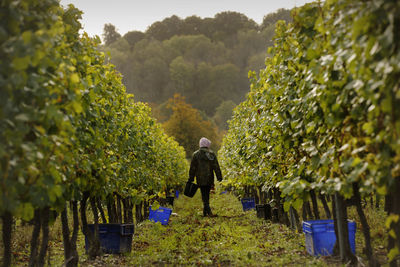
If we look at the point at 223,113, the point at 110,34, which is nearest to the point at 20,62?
the point at 223,113

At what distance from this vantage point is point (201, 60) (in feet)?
282

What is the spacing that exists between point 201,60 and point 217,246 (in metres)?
80.3

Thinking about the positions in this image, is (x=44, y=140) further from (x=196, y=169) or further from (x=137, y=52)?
(x=137, y=52)

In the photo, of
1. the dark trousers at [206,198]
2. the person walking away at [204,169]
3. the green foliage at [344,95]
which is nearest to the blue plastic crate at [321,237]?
the green foliage at [344,95]

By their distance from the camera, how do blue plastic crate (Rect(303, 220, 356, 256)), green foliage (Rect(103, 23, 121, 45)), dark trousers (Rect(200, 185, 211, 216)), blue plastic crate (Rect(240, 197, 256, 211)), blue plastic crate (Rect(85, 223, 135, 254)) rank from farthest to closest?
green foliage (Rect(103, 23, 121, 45)) → blue plastic crate (Rect(240, 197, 256, 211)) → dark trousers (Rect(200, 185, 211, 216)) → blue plastic crate (Rect(85, 223, 135, 254)) → blue plastic crate (Rect(303, 220, 356, 256))

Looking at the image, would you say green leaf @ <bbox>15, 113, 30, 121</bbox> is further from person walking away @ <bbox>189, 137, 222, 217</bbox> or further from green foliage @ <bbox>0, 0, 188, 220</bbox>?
person walking away @ <bbox>189, 137, 222, 217</bbox>

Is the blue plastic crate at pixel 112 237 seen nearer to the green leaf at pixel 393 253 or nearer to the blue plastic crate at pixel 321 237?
the blue plastic crate at pixel 321 237

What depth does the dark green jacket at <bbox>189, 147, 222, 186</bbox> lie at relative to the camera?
42.2 ft

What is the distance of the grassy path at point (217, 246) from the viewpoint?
6258 mm

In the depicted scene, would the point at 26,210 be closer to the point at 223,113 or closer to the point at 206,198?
the point at 206,198

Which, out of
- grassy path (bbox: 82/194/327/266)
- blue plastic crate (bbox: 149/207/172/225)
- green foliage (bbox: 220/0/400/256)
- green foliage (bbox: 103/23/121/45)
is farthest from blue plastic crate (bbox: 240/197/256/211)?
green foliage (bbox: 103/23/121/45)

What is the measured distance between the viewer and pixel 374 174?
323 centimetres

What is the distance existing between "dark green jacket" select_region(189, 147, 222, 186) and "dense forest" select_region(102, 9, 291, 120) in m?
56.9

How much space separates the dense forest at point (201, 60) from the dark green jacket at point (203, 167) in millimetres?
56866
